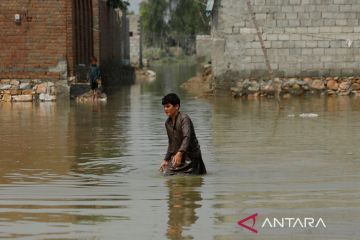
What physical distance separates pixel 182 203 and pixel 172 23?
340 feet

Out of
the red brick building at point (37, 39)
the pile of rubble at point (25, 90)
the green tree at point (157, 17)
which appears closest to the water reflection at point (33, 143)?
the pile of rubble at point (25, 90)

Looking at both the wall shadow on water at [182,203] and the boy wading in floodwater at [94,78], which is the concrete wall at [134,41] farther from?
the wall shadow on water at [182,203]

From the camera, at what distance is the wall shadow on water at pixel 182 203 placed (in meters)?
8.34

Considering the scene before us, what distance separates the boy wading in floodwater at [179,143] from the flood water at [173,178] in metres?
0.16

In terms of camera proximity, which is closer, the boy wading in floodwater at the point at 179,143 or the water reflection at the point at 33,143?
the boy wading in floodwater at the point at 179,143

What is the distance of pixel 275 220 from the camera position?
8453 mm

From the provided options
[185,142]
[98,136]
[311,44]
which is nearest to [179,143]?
[185,142]

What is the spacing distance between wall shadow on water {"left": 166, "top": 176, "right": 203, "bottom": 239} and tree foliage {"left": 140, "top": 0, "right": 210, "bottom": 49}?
290 ft

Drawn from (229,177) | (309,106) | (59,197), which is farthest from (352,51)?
(59,197)

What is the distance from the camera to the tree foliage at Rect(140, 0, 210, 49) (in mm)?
104312

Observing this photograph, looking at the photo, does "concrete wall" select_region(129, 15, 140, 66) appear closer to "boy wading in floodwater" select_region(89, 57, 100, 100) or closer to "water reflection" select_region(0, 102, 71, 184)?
"boy wading in floodwater" select_region(89, 57, 100, 100)

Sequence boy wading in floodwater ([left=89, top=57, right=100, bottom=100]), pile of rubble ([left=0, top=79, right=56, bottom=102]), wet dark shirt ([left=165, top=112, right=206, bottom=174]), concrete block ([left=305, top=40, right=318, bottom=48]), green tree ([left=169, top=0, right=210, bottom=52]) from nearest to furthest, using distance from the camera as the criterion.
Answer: wet dark shirt ([left=165, top=112, right=206, bottom=174])
pile of rubble ([left=0, top=79, right=56, bottom=102])
boy wading in floodwater ([left=89, top=57, right=100, bottom=100])
concrete block ([left=305, top=40, right=318, bottom=48])
green tree ([left=169, top=0, right=210, bottom=52])

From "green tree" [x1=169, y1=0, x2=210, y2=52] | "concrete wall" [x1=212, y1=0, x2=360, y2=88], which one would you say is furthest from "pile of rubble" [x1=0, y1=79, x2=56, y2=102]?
"green tree" [x1=169, y1=0, x2=210, y2=52]

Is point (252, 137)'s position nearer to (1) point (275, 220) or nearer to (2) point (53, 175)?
(2) point (53, 175)
